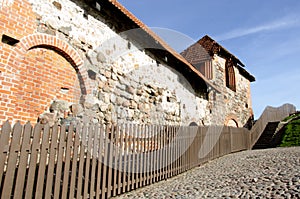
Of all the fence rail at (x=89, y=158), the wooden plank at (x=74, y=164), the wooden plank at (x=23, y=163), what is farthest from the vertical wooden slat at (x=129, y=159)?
the wooden plank at (x=23, y=163)

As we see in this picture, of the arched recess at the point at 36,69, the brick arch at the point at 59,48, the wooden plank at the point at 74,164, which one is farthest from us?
the brick arch at the point at 59,48

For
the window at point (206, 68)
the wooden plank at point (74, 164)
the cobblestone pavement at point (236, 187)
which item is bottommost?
the cobblestone pavement at point (236, 187)

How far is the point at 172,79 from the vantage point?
A: 889cm

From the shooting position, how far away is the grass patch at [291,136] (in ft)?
38.0

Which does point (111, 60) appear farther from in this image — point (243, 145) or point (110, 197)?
point (243, 145)

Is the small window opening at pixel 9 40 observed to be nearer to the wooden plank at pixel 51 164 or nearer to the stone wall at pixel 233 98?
the wooden plank at pixel 51 164

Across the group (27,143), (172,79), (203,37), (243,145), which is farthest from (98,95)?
(203,37)

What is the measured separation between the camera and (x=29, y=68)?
4.08 metres

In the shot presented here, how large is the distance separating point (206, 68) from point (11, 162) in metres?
11.9

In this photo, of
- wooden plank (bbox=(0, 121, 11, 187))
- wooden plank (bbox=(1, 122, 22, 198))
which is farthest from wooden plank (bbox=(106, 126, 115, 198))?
wooden plank (bbox=(0, 121, 11, 187))

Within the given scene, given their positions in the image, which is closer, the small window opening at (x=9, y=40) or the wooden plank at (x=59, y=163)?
the wooden plank at (x=59, y=163)

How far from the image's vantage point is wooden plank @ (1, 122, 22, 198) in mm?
2494

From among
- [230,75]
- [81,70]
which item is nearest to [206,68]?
[230,75]

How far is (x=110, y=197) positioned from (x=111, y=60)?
11.5ft
